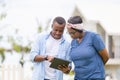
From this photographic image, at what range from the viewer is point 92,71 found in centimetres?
665

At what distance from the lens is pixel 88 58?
21.8 ft

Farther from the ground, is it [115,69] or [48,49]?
[48,49]

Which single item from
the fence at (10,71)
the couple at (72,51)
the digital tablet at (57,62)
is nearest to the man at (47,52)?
the couple at (72,51)

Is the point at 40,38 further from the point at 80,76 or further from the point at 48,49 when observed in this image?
the point at 80,76

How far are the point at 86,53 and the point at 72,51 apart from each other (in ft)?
0.70

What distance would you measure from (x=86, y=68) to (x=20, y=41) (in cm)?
1511

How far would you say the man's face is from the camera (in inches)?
270

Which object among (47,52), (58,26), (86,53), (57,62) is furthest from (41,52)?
(86,53)

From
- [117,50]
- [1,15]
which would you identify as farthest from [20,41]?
[117,50]

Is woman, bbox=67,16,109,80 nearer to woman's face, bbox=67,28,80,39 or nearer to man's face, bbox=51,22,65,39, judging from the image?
woman's face, bbox=67,28,80,39

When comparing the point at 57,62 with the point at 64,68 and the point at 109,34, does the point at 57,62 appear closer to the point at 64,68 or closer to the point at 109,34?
the point at 64,68

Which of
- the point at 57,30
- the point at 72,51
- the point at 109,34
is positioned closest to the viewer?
the point at 72,51

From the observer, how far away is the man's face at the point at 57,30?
6.85m

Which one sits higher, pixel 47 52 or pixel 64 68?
pixel 47 52
